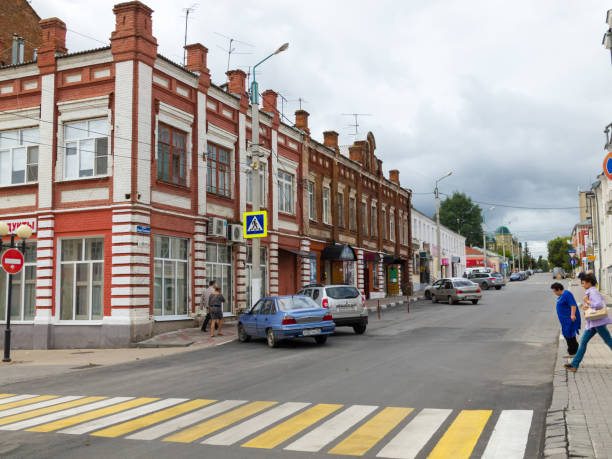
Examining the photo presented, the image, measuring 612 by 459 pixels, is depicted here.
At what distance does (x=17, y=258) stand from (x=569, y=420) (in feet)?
47.7

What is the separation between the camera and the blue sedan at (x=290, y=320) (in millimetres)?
15992

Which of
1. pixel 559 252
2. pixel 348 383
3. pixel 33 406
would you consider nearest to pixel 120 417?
pixel 33 406

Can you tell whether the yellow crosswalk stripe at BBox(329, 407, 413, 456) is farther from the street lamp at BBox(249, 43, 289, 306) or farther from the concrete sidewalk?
the street lamp at BBox(249, 43, 289, 306)

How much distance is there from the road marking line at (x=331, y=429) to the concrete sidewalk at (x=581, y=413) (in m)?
2.23

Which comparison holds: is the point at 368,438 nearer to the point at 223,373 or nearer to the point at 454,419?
the point at 454,419

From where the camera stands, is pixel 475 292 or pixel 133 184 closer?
pixel 133 184

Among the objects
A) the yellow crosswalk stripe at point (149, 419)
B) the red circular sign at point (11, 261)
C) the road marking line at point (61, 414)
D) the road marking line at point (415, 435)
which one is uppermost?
the red circular sign at point (11, 261)

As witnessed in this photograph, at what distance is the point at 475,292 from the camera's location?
34.1 meters

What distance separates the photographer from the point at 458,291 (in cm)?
3412

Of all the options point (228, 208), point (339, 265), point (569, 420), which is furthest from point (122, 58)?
point (339, 265)

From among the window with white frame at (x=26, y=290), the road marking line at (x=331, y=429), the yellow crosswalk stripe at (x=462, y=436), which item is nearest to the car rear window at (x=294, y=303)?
the road marking line at (x=331, y=429)

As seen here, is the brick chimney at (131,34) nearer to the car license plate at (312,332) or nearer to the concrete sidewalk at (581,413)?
the car license plate at (312,332)

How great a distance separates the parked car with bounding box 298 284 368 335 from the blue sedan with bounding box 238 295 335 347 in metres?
2.57

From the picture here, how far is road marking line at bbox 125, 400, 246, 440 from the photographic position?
22.9ft
